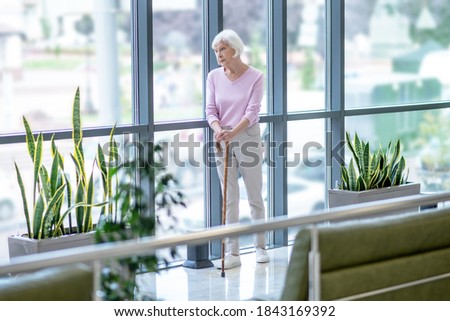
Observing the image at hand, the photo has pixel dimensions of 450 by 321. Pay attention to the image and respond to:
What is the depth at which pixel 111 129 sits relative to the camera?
6227mm

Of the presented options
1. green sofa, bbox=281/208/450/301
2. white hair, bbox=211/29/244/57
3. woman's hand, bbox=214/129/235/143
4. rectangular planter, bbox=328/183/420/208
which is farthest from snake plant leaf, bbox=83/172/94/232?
green sofa, bbox=281/208/450/301

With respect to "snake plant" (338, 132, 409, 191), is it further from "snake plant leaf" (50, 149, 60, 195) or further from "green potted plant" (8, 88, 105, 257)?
"snake plant leaf" (50, 149, 60, 195)

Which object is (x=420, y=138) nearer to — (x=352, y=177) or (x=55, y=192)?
(x=352, y=177)

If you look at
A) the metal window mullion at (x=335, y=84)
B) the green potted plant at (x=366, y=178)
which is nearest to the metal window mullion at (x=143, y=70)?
the green potted plant at (x=366, y=178)

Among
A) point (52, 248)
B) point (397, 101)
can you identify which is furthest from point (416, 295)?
point (397, 101)

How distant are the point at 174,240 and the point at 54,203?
2.74m

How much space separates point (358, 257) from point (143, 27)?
339 cm

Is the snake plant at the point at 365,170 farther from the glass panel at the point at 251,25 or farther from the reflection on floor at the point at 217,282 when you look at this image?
the reflection on floor at the point at 217,282

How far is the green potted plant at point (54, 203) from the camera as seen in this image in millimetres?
5426

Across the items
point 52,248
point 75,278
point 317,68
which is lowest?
point 52,248

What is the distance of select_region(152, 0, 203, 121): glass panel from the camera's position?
6547mm

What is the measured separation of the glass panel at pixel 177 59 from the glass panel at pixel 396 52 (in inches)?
62.4

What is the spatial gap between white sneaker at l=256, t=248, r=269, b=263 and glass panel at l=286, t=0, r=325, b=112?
130cm

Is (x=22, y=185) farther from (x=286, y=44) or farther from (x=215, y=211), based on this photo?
(x=286, y=44)
